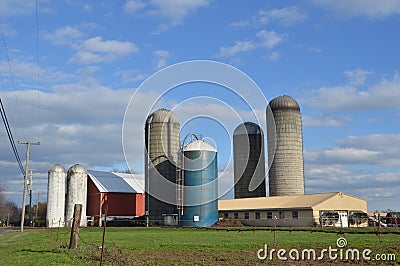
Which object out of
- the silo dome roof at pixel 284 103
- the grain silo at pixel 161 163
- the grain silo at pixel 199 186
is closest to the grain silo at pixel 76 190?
the grain silo at pixel 161 163

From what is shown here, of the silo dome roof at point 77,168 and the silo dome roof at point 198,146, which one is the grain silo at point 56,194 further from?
the silo dome roof at point 198,146

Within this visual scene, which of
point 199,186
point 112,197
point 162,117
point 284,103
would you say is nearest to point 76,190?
point 112,197

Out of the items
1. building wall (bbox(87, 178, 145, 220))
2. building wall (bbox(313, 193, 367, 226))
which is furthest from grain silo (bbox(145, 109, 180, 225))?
building wall (bbox(313, 193, 367, 226))

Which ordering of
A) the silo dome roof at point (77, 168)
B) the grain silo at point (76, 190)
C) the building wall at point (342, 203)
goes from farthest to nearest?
the silo dome roof at point (77, 168)
the grain silo at point (76, 190)
the building wall at point (342, 203)

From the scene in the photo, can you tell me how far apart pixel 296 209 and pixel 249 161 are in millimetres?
19428

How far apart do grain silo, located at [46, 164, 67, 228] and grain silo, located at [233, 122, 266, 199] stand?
2668cm

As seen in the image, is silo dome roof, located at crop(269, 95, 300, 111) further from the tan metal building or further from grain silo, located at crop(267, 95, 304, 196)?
the tan metal building

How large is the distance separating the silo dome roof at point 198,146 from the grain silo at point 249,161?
15.1 meters

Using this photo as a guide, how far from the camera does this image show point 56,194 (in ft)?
224

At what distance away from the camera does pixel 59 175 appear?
69.7 metres

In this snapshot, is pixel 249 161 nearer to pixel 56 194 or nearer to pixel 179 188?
pixel 179 188

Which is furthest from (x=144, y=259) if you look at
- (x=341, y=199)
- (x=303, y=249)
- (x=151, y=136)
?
(x=151, y=136)

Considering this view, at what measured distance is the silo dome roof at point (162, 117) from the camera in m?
65.7

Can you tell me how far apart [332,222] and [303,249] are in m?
35.7
